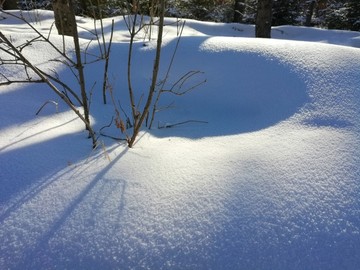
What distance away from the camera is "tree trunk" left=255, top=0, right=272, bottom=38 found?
5.00 meters

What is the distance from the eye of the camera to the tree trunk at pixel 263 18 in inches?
197

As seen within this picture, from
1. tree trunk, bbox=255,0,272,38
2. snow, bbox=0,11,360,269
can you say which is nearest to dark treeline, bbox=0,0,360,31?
tree trunk, bbox=255,0,272,38

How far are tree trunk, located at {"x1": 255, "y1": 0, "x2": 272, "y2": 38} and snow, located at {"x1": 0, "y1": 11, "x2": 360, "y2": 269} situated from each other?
11.2ft

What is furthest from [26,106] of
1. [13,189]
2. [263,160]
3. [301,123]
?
[301,123]

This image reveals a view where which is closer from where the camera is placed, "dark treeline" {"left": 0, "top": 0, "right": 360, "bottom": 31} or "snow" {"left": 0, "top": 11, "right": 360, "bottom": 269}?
"snow" {"left": 0, "top": 11, "right": 360, "bottom": 269}

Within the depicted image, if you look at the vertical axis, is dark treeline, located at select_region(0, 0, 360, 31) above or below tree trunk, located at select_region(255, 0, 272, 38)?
above

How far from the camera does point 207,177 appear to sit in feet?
3.64

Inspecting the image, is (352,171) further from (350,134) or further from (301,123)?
(301,123)

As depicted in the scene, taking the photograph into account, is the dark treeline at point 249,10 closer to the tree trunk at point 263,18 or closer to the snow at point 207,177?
the tree trunk at point 263,18

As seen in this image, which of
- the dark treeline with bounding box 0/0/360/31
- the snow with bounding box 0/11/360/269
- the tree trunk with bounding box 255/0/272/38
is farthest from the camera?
the dark treeline with bounding box 0/0/360/31

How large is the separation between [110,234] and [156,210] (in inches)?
6.1

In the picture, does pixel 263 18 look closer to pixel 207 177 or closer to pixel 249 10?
pixel 207 177

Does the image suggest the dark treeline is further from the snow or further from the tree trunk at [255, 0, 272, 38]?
the snow

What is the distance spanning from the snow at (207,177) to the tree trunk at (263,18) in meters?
3.42
